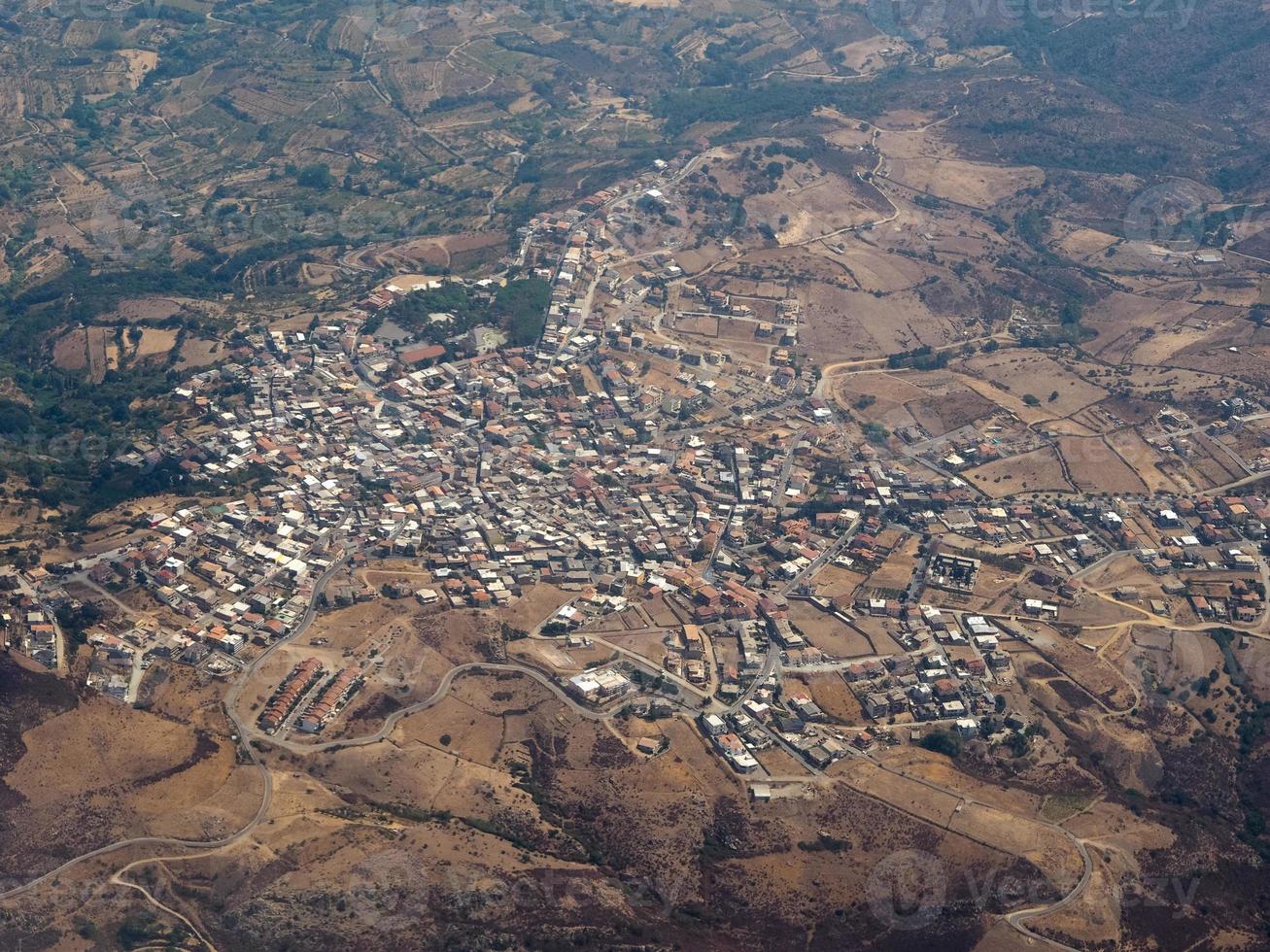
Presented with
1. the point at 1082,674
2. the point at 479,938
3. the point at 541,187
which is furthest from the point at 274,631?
the point at 541,187

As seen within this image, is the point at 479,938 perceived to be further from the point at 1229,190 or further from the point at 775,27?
the point at 775,27

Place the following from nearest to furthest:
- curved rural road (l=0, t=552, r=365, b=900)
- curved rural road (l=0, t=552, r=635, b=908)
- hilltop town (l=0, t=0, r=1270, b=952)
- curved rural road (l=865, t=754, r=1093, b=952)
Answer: curved rural road (l=0, t=552, r=365, b=900) → curved rural road (l=0, t=552, r=635, b=908) → curved rural road (l=865, t=754, r=1093, b=952) → hilltop town (l=0, t=0, r=1270, b=952)

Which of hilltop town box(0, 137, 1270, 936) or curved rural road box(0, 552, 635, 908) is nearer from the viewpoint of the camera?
curved rural road box(0, 552, 635, 908)

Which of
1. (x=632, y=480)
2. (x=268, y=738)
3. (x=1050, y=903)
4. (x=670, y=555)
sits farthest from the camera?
(x=632, y=480)

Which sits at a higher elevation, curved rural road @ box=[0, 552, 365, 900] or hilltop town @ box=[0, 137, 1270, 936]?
curved rural road @ box=[0, 552, 365, 900]

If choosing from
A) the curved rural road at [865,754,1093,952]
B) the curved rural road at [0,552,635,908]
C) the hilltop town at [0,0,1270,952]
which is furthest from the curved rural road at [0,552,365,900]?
the curved rural road at [865,754,1093,952]

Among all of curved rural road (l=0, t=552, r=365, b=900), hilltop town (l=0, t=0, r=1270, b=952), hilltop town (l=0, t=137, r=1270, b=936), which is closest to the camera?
curved rural road (l=0, t=552, r=365, b=900)

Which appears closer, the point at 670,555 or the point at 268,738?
the point at 268,738

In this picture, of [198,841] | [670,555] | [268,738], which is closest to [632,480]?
[670,555]

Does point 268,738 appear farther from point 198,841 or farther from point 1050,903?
point 1050,903

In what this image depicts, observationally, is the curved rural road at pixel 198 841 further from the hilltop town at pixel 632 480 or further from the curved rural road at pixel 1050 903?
the curved rural road at pixel 1050 903

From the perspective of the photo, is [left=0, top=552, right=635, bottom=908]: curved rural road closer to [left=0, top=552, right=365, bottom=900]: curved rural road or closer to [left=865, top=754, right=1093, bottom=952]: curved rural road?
[left=0, top=552, right=365, bottom=900]: curved rural road
